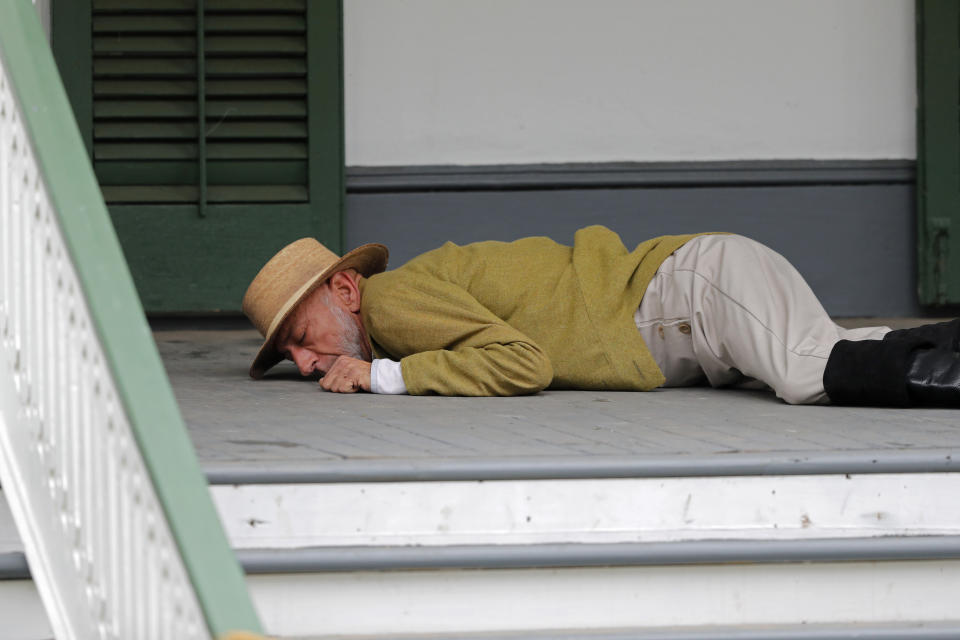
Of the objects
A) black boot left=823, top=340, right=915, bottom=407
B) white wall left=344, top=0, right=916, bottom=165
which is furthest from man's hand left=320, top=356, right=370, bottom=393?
white wall left=344, top=0, right=916, bottom=165

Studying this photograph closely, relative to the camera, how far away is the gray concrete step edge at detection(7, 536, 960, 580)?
1628 millimetres

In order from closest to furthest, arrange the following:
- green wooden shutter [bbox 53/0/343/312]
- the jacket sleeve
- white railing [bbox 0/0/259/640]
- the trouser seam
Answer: white railing [bbox 0/0/259/640]
the trouser seam
the jacket sleeve
green wooden shutter [bbox 53/0/343/312]

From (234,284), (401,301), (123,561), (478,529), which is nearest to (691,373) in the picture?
(401,301)

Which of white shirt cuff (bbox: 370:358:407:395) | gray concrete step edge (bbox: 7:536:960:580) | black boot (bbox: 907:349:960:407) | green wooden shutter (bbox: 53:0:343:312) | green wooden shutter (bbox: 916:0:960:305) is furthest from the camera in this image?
green wooden shutter (bbox: 916:0:960:305)

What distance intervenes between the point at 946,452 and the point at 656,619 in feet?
1.83

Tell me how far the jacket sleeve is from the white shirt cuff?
4 cm

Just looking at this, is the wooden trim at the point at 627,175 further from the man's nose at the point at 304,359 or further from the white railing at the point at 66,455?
the white railing at the point at 66,455

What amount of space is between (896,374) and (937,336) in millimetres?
139

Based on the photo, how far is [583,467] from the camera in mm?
1703

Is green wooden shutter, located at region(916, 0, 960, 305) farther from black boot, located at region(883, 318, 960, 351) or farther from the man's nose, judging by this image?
the man's nose

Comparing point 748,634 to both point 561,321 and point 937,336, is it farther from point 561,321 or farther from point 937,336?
point 561,321

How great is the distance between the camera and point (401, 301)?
8.90 ft

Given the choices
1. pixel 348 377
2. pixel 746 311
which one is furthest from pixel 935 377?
pixel 348 377

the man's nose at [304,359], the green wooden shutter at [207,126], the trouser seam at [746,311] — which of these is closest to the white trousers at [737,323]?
the trouser seam at [746,311]
